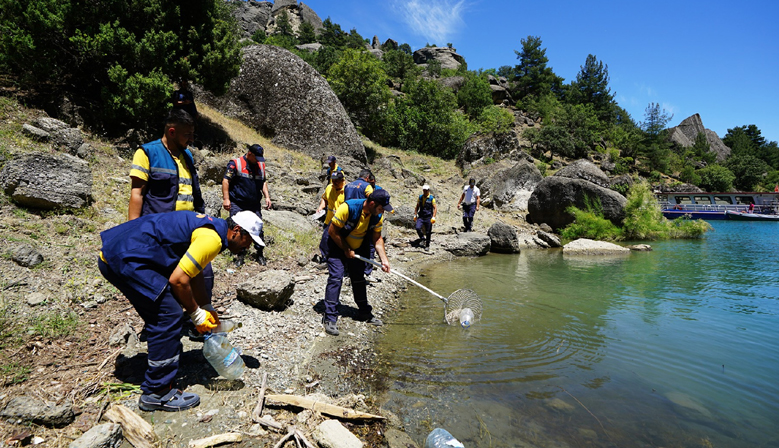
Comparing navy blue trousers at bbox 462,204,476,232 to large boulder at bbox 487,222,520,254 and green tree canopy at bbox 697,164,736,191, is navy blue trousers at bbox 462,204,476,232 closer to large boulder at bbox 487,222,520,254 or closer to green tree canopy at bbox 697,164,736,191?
large boulder at bbox 487,222,520,254

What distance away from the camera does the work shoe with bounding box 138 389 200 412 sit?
9.34 ft

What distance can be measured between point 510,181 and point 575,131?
2884 cm

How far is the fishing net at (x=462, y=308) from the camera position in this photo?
579 centimetres

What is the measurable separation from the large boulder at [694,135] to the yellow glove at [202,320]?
83.1 metres

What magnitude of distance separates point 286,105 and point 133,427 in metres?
16.7

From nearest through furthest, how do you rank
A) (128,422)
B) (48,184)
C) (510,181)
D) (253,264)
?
1. (128,422)
2. (48,184)
3. (253,264)
4. (510,181)

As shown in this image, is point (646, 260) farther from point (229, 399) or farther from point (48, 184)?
point (48, 184)

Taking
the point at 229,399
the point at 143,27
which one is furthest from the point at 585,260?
the point at 143,27

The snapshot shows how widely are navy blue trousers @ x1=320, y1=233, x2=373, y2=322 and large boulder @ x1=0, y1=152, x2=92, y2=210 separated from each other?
4232mm

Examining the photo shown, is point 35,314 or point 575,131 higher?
point 575,131

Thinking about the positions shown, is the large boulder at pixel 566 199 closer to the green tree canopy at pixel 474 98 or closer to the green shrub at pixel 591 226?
the green shrub at pixel 591 226

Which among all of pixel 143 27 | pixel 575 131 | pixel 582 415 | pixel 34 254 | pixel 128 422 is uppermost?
pixel 575 131

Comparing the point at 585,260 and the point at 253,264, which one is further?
the point at 585,260

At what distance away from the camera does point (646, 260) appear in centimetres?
1280
